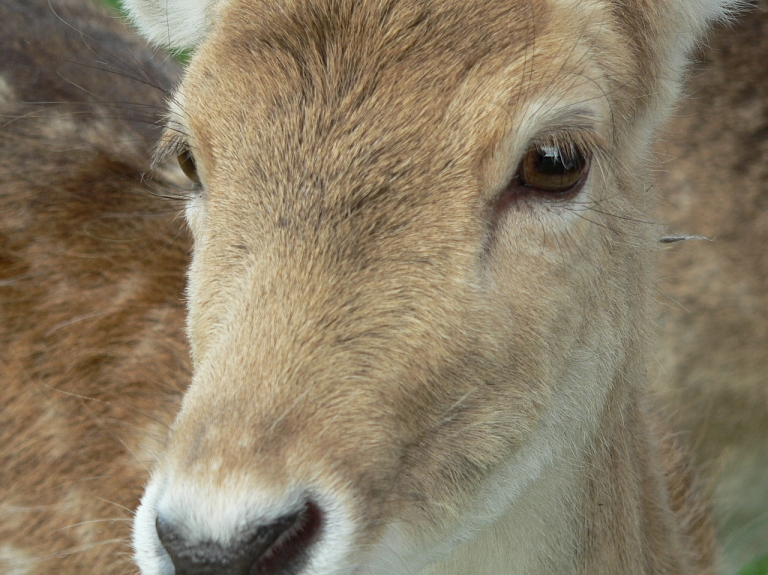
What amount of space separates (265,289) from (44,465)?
220 centimetres

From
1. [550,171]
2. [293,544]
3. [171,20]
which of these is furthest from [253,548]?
[171,20]

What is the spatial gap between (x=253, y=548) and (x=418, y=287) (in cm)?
75

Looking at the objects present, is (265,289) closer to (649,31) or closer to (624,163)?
(624,163)

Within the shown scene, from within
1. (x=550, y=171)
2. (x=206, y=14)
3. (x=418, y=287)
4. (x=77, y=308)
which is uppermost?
(x=206, y=14)

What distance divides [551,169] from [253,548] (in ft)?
4.11

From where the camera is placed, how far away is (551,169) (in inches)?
102

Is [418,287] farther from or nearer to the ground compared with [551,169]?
nearer to the ground

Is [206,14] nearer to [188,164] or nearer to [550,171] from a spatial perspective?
[188,164]

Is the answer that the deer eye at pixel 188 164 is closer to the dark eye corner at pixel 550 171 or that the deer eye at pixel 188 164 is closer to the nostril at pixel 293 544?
the dark eye corner at pixel 550 171

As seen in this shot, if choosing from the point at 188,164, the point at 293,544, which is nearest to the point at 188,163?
the point at 188,164

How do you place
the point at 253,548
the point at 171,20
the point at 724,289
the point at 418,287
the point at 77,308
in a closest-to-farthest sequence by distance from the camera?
1. the point at 253,548
2. the point at 418,287
3. the point at 171,20
4. the point at 77,308
5. the point at 724,289

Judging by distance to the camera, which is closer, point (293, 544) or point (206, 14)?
point (293, 544)

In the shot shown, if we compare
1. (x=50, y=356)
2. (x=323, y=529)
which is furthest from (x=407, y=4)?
(x=50, y=356)

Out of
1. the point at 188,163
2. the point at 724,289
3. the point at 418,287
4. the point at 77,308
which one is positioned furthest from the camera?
the point at 724,289
